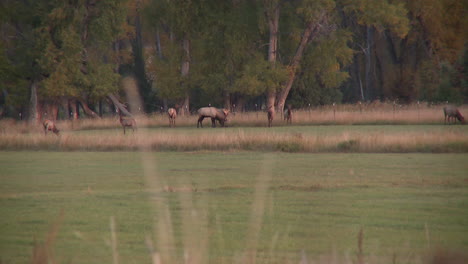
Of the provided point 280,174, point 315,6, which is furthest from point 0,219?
point 315,6

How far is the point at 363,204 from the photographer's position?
13477 mm

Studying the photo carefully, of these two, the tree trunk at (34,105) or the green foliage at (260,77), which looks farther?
the tree trunk at (34,105)

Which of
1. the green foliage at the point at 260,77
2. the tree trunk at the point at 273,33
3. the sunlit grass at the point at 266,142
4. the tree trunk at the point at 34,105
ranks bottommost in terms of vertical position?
the sunlit grass at the point at 266,142

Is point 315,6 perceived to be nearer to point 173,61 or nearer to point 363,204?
point 173,61

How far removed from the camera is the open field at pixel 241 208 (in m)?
9.30

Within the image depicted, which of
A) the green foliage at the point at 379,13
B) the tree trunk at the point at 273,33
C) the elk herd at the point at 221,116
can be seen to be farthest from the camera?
the tree trunk at the point at 273,33

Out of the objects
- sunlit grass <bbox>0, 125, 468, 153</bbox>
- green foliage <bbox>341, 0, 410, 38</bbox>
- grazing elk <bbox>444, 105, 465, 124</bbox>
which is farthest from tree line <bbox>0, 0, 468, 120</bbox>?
sunlit grass <bbox>0, 125, 468, 153</bbox>

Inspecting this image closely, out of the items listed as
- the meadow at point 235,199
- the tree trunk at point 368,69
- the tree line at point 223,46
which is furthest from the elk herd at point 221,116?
the tree trunk at point 368,69

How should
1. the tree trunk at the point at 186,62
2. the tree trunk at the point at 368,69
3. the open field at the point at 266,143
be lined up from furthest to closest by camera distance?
the tree trunk at the point at 368,69 → the tree trunk at the point at 186,62 → the open field at the point at 266,143

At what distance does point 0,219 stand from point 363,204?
19.4 feet

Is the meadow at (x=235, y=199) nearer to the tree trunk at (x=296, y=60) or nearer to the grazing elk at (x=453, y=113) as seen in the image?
the grazing elk at (x=453, y=113)

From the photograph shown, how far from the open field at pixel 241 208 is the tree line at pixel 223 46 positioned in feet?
94.5

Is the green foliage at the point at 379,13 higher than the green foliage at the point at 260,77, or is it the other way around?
the green foliage at the point at 379,13

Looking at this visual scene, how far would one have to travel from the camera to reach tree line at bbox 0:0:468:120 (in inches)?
2029
